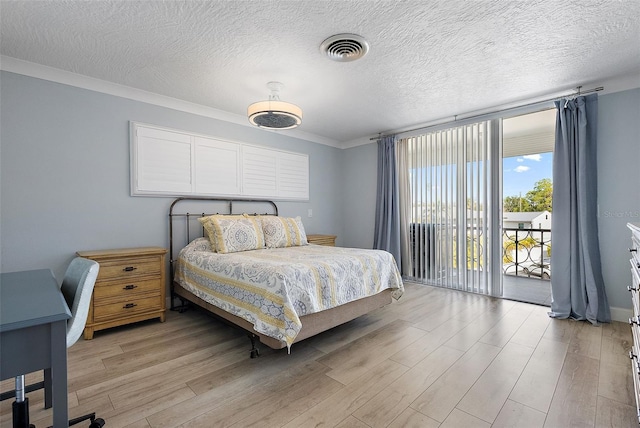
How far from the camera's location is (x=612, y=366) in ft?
6.86

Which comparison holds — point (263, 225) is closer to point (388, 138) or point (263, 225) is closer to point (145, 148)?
point (145, 148)

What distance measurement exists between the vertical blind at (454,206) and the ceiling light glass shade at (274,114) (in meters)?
2.50

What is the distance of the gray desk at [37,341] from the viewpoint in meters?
0.90

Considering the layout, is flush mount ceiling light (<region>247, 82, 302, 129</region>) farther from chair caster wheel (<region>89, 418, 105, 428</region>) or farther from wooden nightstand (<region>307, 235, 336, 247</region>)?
chair caster wheel (<region>89, 418, 105, 428</region>)

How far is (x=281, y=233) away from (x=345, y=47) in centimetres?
224

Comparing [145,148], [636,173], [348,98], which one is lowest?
[636,173]

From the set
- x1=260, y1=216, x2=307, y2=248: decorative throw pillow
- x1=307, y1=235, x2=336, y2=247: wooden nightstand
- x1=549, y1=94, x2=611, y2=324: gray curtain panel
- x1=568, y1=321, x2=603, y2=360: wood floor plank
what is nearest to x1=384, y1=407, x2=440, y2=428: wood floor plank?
x1=568, y1=321, x2=603, y2=360: wood floor plank

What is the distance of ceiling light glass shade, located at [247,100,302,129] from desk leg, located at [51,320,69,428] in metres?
2.25

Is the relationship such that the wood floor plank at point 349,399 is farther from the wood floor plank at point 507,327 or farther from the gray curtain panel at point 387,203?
the gray curtain panel at point 387,203

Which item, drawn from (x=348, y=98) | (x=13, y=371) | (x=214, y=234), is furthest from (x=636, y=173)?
(x=13, y=371)

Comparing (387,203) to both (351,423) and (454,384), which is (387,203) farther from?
(351,423)

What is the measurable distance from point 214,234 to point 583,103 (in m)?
4.28

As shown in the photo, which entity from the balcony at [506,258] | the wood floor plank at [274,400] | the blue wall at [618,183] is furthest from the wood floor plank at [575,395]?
the balcony at [506,258]

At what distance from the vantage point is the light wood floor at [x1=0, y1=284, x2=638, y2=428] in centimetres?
160
